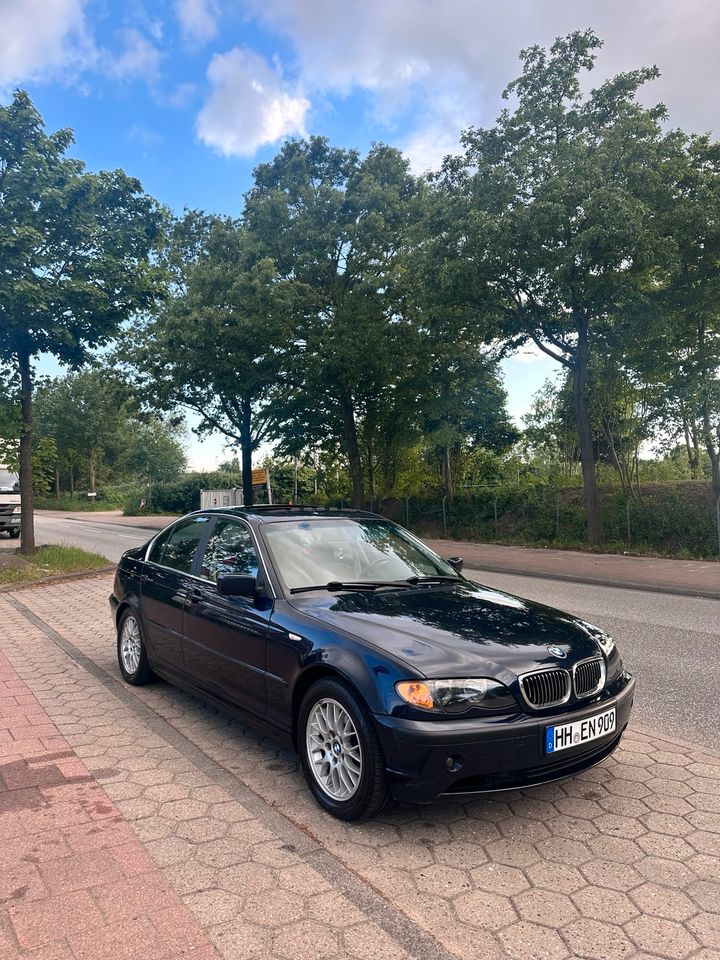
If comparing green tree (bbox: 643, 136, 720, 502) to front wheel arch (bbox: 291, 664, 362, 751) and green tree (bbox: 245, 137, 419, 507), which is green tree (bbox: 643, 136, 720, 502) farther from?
front wheel arch (bbox: 291, 664, 362, 751)

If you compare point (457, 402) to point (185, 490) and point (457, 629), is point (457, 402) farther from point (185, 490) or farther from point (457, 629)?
point (185, 490)

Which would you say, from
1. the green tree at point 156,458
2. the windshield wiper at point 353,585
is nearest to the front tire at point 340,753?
the windshield wiper at point 353,585

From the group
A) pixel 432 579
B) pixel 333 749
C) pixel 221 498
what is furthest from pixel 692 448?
pixel 221 498

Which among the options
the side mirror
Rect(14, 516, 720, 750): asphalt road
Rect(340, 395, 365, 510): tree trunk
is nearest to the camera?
the side mirror

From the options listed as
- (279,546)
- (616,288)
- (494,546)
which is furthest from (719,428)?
(279,546)

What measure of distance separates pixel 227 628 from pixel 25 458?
11911mm

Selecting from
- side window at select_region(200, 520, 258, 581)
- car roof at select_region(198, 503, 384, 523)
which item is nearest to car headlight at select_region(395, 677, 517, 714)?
side window at select_region(200, 520, 258, 581)

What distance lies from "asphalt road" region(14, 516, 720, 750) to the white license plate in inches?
56.1

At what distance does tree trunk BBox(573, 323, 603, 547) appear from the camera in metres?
17.3

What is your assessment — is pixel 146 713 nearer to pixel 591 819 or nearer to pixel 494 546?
pixel 591 819

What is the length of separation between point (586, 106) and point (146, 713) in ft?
54.3

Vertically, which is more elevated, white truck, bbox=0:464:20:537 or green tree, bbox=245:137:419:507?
green tree, bbox=245:137:419:507

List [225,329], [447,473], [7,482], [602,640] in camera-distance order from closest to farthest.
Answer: [602,640] < [225,329] < [7,482] < [447,473]

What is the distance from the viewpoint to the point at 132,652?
598cm
